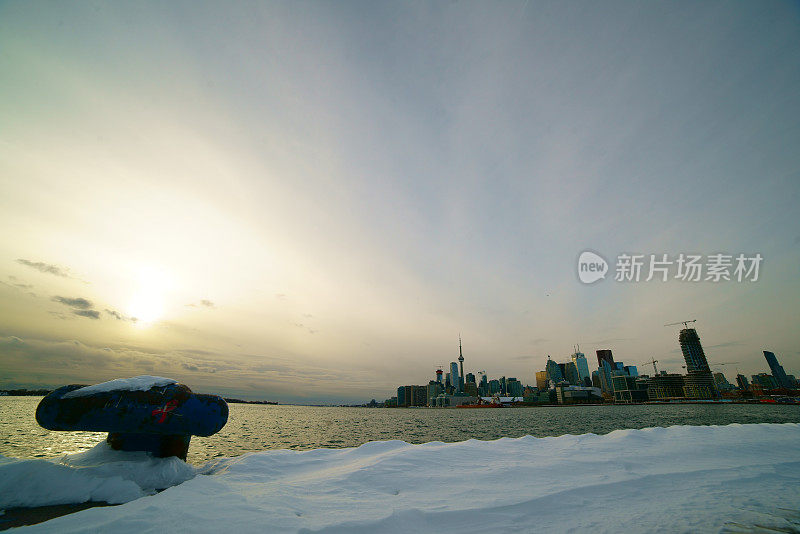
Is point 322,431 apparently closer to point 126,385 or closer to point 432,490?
point 126,385

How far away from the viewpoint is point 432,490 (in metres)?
5.78

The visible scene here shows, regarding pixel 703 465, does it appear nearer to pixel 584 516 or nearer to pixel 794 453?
pixel 794 453

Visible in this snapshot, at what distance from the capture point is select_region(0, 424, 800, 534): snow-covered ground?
4.23 m

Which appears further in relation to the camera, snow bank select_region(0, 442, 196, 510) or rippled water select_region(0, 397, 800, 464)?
rippled water select_region(0, 397, 800, 464)

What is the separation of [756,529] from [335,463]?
26.1 feet

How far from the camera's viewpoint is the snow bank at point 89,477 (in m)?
5.22

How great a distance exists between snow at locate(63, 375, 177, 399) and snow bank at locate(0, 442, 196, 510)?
1.41 m

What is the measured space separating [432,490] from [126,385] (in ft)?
25.1

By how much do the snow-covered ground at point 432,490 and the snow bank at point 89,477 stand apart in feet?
0.07

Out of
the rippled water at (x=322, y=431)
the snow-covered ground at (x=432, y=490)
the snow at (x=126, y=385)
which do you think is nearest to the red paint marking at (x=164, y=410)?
the snow at (x=126, y=385)

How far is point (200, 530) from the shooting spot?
12.6 feet

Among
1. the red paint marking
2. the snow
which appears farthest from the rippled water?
the red paint marking

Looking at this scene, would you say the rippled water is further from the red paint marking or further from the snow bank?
the red paint marking

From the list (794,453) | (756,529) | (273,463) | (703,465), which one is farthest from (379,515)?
(794,453)
